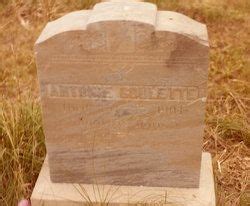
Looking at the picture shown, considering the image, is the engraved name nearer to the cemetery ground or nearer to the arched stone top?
the arched stone top

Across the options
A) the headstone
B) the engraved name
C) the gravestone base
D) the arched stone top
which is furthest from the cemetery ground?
the arched stone top

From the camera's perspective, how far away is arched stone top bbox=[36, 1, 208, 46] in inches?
101

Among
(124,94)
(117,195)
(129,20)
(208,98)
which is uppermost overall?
(129,20)

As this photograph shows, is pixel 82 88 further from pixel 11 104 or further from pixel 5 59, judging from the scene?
pixel 5 59

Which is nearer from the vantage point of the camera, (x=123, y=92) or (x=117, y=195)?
(x=123, y=92)

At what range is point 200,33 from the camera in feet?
8.69

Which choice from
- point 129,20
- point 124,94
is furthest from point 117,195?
point 129,20

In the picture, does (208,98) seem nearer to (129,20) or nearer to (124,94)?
(124,94)

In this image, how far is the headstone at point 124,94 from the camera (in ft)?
8.55

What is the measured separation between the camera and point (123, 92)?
276 centimetres

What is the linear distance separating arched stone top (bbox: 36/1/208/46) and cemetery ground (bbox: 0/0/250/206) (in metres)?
0.85

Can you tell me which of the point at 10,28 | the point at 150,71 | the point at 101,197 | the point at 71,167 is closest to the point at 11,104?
the point at 71,167

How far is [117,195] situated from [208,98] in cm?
161

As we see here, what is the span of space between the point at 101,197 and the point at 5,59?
91.0 inches
